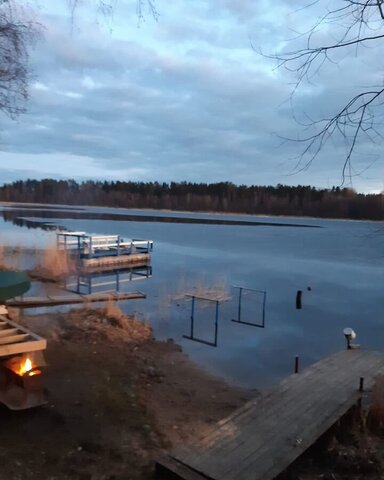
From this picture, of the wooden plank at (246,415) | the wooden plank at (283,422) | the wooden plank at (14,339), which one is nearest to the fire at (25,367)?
the wooden plank at (14,339)

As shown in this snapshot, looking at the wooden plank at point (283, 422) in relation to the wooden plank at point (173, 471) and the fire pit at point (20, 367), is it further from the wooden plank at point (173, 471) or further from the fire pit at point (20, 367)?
the fire pit at point (20, 367)

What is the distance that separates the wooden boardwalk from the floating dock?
1997cm

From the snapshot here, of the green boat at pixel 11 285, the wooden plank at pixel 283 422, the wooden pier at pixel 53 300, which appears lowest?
the wooden pier at pixel 53 300

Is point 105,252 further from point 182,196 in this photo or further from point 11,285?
point 182,196

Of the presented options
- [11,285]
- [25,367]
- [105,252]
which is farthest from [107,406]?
[105,252]

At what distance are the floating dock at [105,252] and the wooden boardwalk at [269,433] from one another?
65.5 feet

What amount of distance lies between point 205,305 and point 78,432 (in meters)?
11.3

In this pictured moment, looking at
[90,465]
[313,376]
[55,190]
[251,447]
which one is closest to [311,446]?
[251,447]

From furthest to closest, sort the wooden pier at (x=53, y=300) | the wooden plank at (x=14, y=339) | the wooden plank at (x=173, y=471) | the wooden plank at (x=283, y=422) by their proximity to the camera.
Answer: the wooden pier at (x=53, y=300), the wooden plank at (x=14, y=339), the wooden plank at (x=283, y=422), the wooden plank at (x=173, y=471)

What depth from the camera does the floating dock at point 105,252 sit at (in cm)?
2686

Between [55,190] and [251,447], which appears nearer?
[251,447]

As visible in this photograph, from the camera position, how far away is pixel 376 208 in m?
5.05

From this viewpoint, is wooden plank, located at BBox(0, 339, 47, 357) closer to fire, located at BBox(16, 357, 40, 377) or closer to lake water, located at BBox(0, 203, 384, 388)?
fire, located at BBox(16, 357, 40, 377)

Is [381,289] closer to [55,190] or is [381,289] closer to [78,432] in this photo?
[78,432]
